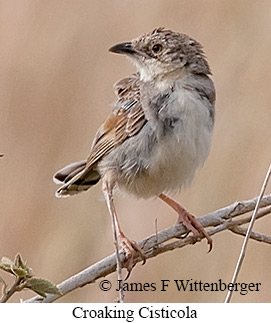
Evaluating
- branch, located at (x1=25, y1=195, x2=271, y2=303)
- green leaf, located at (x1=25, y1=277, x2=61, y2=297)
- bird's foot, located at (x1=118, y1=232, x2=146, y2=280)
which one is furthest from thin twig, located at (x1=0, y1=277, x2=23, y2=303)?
bird's foot, located at (x1=118, y1=232, x2=146, y2=280)

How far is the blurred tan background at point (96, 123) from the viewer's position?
4770 mm

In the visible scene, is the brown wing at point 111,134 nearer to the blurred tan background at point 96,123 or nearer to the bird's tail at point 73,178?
the bird's tail at point 73,178

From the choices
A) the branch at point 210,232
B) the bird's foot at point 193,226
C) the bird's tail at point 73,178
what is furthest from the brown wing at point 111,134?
the branch at point 210,232

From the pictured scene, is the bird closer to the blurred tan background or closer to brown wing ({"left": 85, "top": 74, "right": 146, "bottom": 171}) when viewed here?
brown wing ({"left": 85, "top": 74, "right": 146, "bottom": 171})

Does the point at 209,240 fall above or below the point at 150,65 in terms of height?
below

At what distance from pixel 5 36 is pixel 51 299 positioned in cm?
289

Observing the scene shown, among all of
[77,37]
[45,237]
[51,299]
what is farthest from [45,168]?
[51,299]

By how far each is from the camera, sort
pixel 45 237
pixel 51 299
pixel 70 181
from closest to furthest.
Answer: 1. pixel 51 299
2. pixel 70 181
3. pixel 45 237

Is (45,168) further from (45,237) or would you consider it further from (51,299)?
(51,299)

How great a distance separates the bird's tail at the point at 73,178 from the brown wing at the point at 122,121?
0.44 feet

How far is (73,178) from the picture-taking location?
4.45m

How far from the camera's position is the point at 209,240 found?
408 centimetres

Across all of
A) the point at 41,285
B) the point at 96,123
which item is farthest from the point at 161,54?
the point at 41,285

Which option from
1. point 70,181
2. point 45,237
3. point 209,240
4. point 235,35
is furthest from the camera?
point 235,35
